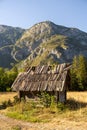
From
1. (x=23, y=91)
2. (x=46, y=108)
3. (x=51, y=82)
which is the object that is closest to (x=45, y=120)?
(x=46, y=108)

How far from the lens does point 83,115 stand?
921 inches

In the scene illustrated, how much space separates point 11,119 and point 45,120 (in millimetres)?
3493

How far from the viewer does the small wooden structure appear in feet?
95.3

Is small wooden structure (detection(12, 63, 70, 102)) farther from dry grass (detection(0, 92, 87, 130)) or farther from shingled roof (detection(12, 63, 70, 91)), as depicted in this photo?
dry grass (detection(0, 92, 87, 130))

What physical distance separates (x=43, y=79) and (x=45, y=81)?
597 millimetres

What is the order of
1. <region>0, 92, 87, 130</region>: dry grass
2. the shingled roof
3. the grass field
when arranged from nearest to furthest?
1. <region>0, 92, 87, 130</region>: dry grass
2. the grass field
3. the shingled roof

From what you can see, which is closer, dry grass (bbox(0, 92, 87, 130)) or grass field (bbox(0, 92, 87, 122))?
dry grass (bbox(0, 92, 87, 130))

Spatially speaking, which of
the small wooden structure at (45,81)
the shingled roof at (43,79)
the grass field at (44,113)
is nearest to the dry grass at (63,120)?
the grass field at (44,113)

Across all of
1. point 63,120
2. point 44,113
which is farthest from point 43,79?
point 63,120

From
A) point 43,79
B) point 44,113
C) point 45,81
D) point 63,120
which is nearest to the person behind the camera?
point 63,120

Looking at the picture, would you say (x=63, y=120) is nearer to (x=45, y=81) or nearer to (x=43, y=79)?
(x=45, y=81)

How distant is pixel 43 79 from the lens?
30703 mm

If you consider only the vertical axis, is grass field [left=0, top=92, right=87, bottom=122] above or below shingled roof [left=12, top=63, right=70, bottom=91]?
below

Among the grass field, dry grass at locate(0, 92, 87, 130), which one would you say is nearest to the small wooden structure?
the grass field
